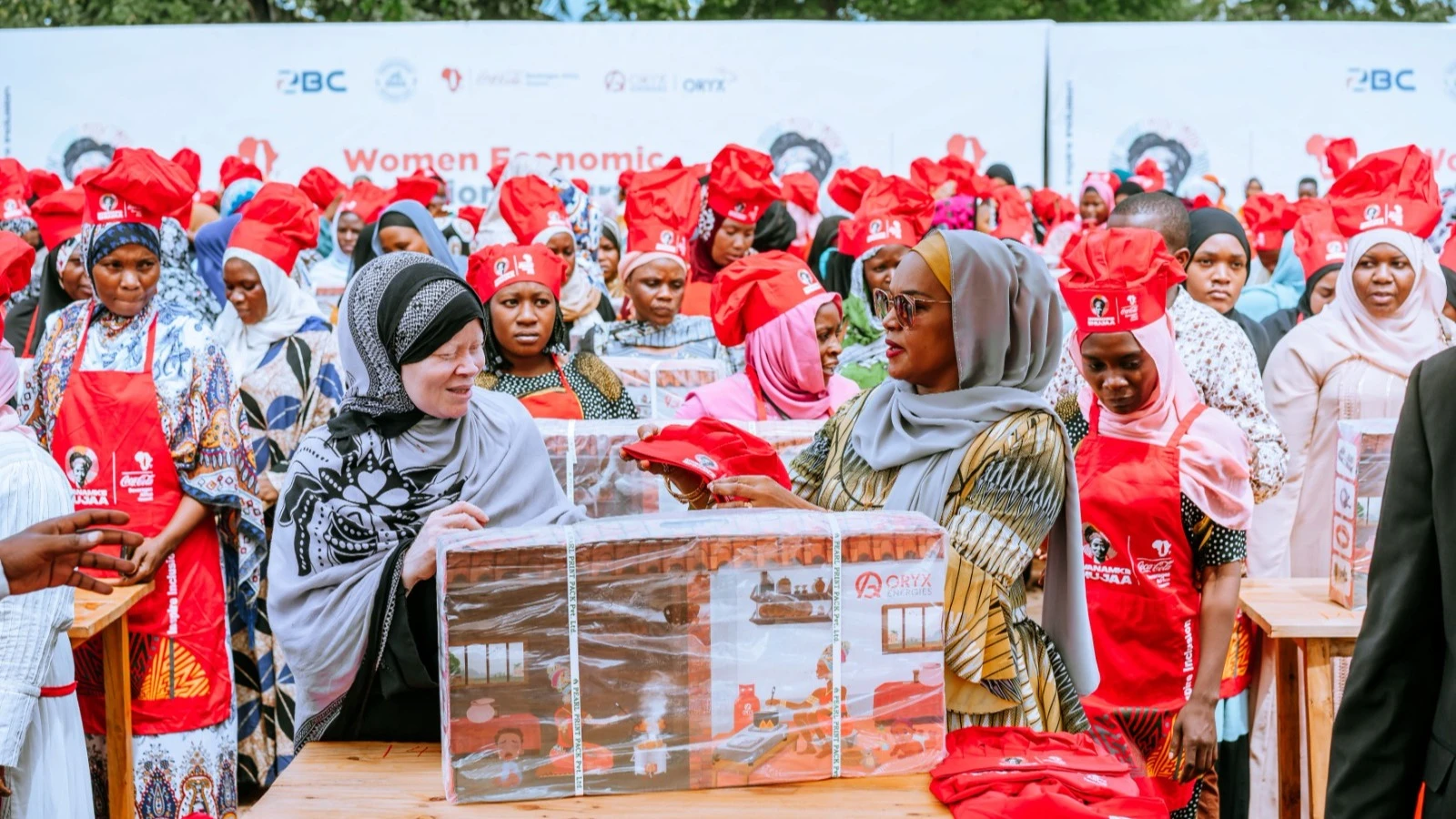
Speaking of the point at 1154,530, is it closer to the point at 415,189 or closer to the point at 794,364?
the point at 794,364

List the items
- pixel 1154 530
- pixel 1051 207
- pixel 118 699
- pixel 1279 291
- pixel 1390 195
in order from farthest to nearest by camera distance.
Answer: pixel 1051 207
pixel 1279 291
pixel 1390 195
pixel 118 699
pixel 1154 530

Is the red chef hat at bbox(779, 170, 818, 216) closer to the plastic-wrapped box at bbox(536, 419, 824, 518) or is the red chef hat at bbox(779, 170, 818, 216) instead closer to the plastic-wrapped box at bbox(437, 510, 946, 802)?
the plastic-wrapped box at bbox(536, 419, 824, 518)

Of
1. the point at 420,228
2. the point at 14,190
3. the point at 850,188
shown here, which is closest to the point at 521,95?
the point at 850,188

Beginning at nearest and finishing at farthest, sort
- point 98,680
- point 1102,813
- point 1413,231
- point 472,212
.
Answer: point 1102,813 → point 98,680 → point 1413,231 → point 472,212

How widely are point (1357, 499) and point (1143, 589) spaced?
63cm

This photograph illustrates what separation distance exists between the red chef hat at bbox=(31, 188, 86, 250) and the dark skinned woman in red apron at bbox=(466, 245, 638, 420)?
3.30 meters

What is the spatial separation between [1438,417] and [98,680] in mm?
3866

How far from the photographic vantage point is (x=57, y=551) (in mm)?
2445

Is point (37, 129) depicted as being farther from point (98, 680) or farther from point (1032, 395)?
point (1032, 395)

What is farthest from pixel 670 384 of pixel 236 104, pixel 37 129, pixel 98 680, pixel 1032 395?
pixel 37 129

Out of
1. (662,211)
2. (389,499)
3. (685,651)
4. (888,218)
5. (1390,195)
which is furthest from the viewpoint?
(662,211)

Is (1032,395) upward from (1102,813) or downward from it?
upward

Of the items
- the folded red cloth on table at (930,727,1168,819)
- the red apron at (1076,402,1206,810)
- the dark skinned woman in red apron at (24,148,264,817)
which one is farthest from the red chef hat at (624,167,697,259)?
the folded red cloth on table at (930,727,1168,819)

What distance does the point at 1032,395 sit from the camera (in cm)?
269
